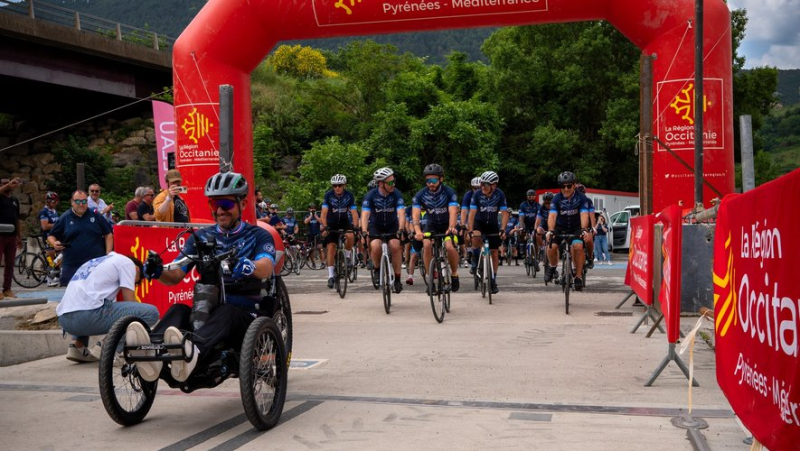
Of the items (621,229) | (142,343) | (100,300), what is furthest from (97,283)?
(621,229)

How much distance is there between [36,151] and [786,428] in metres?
39.3

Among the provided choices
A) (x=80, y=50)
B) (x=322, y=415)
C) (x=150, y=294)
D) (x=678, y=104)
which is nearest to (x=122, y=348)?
(x=322, y=415)

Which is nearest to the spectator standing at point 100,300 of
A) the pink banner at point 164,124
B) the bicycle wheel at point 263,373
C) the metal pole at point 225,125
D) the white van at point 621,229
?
the bicycle wheel at point 263,373

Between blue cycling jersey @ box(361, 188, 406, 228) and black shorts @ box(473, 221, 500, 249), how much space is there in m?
1.54

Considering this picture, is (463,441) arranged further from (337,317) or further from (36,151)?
(36,151)

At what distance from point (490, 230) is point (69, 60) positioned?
81.0 ft

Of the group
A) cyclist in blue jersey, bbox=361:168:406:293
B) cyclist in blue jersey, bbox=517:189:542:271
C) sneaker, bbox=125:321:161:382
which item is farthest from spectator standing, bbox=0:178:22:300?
cyclist in blue jersey, bbox=517:189:542:271

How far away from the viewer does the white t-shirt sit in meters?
7.52

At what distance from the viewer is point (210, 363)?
536 centimetres

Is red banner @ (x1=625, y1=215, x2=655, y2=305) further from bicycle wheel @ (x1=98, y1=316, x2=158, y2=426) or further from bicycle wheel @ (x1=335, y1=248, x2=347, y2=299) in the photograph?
bicycle wheel @ (x1=98, y1=316, x2=158, y2=426)

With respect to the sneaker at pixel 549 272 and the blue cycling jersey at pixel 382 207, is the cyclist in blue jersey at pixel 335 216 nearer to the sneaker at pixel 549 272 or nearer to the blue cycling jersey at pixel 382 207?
the blue cycling jersey at pixel 382 207

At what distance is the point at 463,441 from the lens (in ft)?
16.5

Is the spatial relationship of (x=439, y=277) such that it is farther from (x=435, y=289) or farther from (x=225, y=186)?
(x=225, y=186)

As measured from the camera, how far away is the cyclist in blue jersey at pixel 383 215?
12914 millimetres
